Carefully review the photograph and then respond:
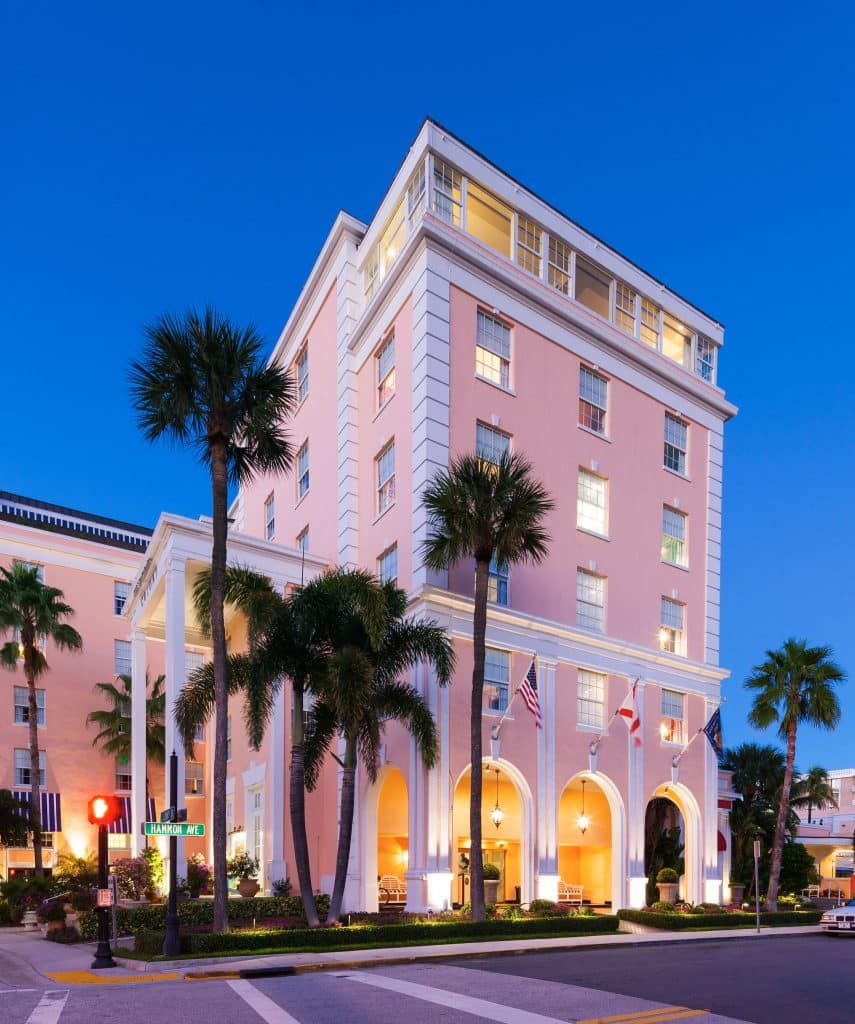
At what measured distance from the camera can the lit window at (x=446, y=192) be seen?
108 ft

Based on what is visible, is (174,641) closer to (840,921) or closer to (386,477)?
(386,477)

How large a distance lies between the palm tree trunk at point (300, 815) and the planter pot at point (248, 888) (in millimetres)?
6738

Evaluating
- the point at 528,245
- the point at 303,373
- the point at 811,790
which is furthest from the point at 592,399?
the point at 811,790

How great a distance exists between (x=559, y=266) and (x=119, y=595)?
97.2 feet

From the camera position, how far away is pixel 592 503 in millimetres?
36000

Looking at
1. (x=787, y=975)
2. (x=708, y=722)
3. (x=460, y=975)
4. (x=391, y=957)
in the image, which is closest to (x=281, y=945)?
(x=391, y=957)

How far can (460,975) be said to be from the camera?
1773 centimetres

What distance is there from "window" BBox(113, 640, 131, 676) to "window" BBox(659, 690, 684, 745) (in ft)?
91.3

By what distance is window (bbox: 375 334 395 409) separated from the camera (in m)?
34.4

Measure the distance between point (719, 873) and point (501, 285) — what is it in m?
22.4

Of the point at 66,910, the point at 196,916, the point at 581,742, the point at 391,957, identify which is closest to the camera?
the point at 391,957

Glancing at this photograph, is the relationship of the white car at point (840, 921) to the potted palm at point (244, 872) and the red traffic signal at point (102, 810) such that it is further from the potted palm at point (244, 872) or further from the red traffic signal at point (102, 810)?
the red traffic signal at point (102, 810)

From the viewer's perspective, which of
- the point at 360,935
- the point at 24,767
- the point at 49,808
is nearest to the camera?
the point at 360,935

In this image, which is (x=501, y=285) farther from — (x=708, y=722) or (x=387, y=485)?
(x=708, y=722)
